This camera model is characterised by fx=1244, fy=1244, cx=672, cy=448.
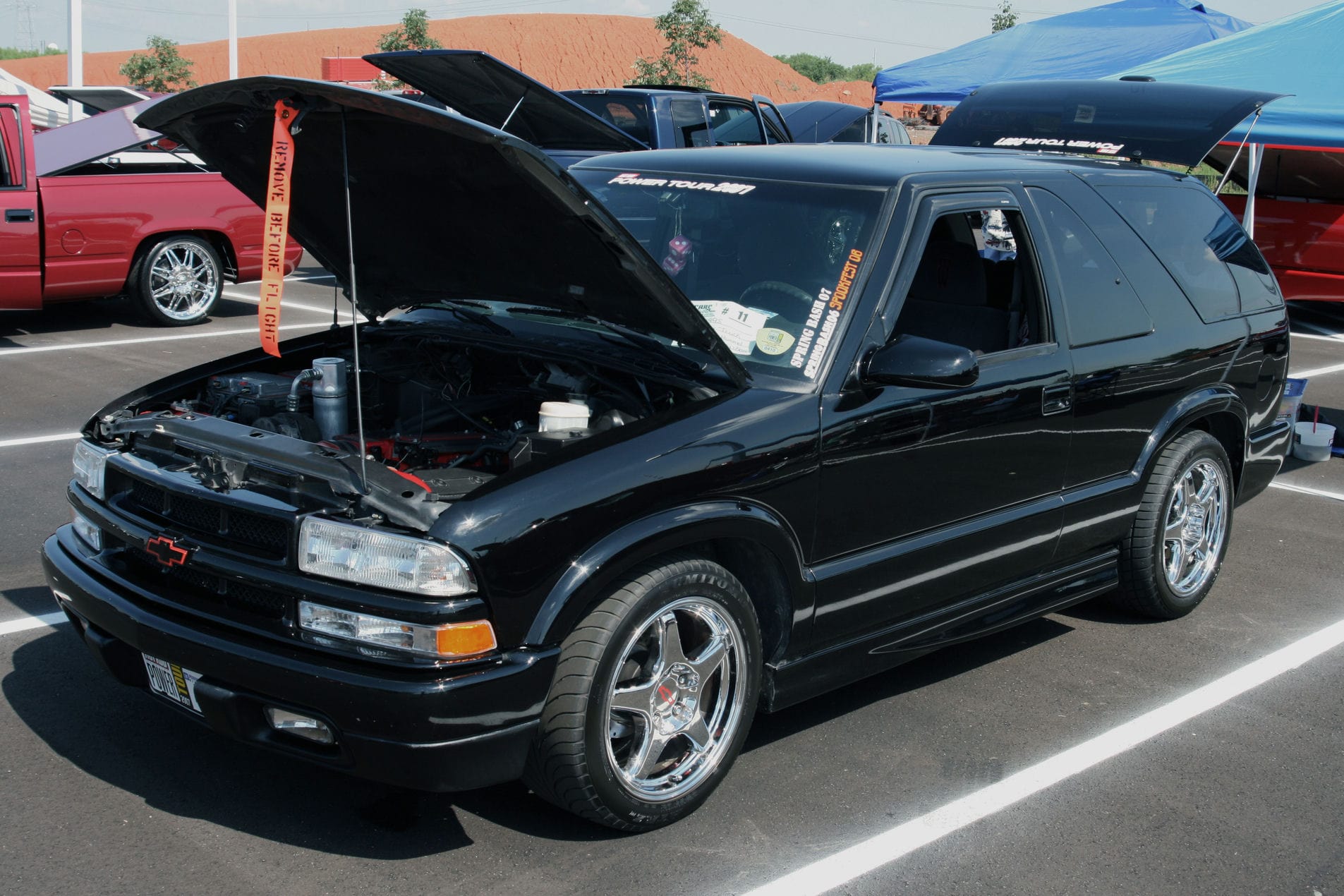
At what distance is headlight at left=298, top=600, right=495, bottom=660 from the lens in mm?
2957

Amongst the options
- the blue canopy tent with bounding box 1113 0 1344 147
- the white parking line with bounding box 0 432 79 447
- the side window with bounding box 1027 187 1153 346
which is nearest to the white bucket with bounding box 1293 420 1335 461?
the blue canopy tent with bounding box 1113 0 1344 147

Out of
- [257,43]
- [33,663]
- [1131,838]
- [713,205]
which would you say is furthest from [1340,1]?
[257,43]

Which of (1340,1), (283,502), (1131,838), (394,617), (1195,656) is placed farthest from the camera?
(1340,1)

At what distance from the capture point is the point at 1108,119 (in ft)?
23.4

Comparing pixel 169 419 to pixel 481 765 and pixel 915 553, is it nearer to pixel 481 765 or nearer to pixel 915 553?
pixel 481 765

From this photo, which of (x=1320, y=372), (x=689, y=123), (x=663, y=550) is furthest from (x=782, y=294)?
(x=689, y=123)

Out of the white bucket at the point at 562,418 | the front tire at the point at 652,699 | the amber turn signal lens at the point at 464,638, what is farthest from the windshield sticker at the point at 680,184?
the amber turn signal lens at the point at 464,638

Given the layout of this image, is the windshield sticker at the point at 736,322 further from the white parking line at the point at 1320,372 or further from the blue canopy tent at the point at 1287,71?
the white parking line at the point at 1320,372

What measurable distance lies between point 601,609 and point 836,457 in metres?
0.91

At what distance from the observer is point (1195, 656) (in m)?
4.96

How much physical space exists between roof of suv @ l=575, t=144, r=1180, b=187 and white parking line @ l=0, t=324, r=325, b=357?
6.91 m

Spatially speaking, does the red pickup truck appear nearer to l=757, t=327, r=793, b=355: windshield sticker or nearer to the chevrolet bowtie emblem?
the chevrolet bowtie emblem

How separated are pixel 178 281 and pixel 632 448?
9200 millimetres

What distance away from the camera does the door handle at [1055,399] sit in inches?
171
